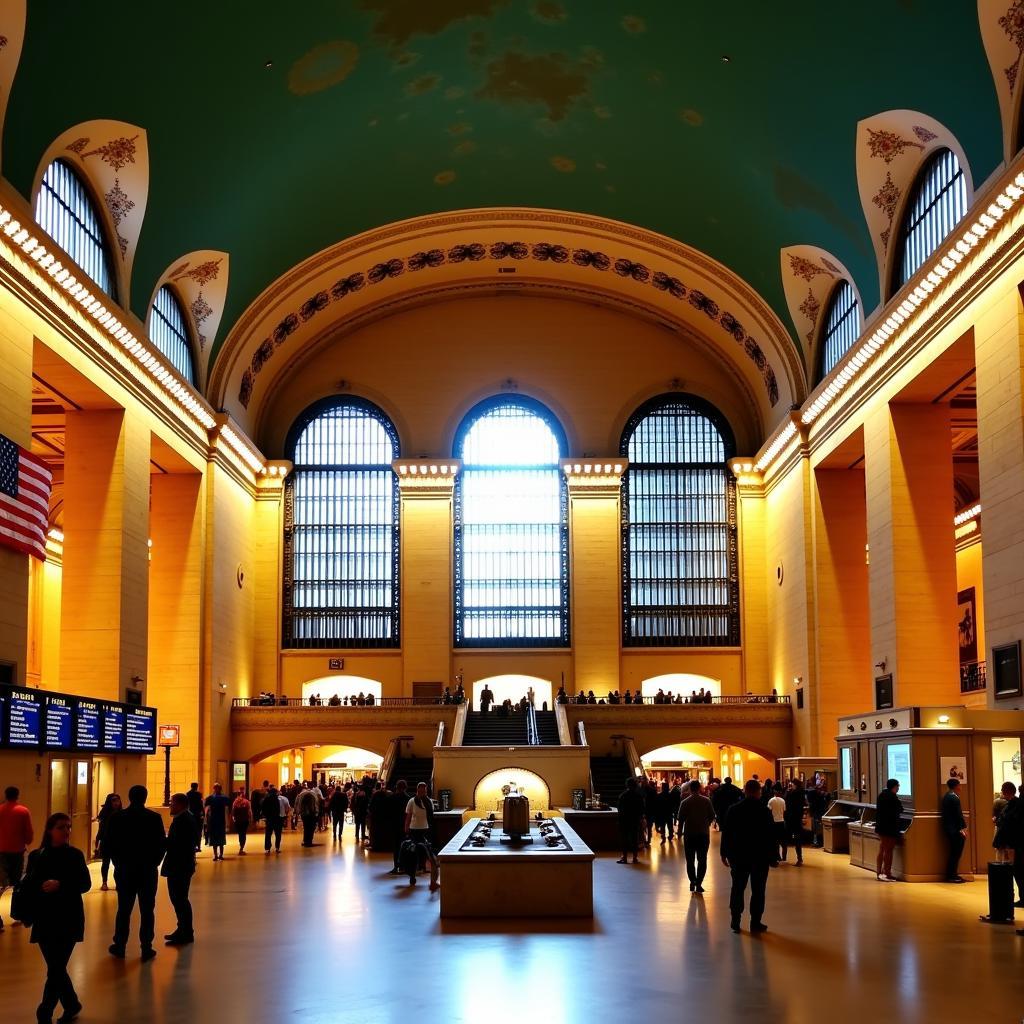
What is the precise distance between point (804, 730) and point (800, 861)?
11.8m

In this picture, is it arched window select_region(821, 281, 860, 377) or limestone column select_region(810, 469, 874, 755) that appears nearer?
arched window select_region(821, 281, 860, 377)

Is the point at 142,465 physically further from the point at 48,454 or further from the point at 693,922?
the point at 693,922

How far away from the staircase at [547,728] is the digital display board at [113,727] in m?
12.0

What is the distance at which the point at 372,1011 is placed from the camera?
28.5 feet

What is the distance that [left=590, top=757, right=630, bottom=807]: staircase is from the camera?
3114 cm

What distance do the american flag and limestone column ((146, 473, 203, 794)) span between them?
10.8m

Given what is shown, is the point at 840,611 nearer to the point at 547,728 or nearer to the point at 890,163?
the point at 547,728

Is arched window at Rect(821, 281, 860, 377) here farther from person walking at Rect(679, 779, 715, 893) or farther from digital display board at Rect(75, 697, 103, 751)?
digital display board at Rect(75, 697, 103, 751)

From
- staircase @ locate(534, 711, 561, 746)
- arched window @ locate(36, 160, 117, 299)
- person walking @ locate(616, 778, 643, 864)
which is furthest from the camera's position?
staircase @ locate(534, 711, 561, 746)

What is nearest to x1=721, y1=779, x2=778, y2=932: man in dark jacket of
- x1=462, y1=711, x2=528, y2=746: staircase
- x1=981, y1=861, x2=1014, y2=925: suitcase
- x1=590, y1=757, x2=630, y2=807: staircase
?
x1=981, y1=861, x2=1014, y2=925: suitcase

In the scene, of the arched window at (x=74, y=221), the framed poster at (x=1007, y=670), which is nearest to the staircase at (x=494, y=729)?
the arched window at (x=74, y=221)

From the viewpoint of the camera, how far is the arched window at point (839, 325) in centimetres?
2847

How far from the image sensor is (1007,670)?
1877 cm

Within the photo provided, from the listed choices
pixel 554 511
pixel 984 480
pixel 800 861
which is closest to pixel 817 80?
pixel 984 480
